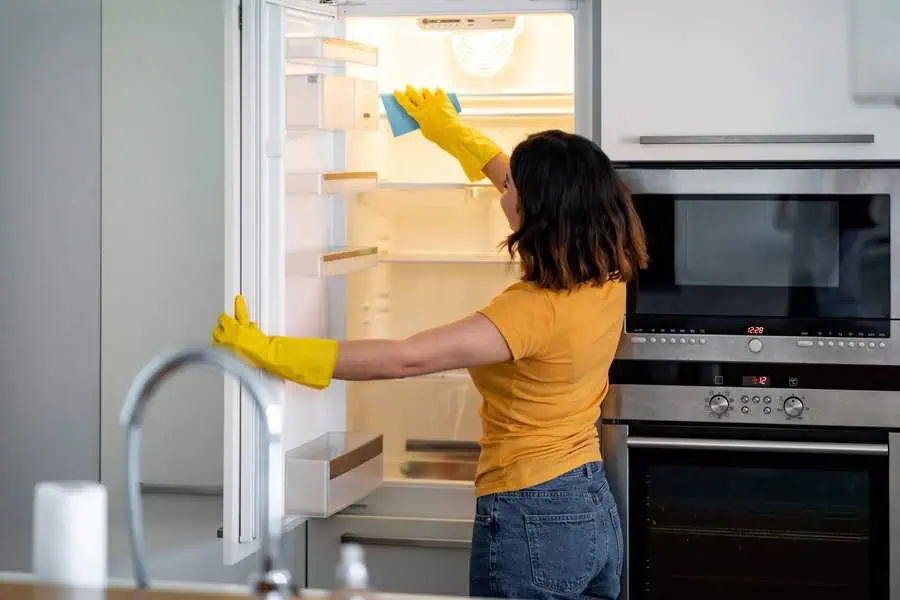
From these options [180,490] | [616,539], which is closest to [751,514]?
[616,539]

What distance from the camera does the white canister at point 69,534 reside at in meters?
1.21

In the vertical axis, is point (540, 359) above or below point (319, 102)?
below

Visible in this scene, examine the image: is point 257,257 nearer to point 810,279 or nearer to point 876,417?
point 810,279

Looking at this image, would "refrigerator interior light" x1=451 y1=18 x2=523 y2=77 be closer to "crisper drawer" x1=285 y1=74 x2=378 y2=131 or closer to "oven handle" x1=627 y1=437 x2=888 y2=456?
"crisper drawer" x1=285 y1=74 x2=378 y2=131

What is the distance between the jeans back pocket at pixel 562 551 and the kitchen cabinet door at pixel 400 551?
70 cm

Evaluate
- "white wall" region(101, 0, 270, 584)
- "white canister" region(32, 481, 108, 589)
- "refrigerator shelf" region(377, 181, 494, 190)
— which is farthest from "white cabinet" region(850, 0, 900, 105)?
"white canister" region(32, 481, 108, 589)

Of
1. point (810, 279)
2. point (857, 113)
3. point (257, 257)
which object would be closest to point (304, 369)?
point (257, 257)

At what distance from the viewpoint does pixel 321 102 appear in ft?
7.54

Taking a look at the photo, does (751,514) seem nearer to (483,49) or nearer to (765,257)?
(765,257)

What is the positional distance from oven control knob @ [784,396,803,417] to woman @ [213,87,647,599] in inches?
18.7

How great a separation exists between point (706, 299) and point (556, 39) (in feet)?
2.88

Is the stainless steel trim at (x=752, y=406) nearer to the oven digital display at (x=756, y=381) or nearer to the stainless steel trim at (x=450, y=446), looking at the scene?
the oven digital display at (x=756, y=381)

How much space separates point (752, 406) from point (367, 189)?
0.93 meters

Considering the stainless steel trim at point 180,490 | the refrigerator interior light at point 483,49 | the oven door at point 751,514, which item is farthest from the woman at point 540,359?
the stainless steel trim at point 180,490
